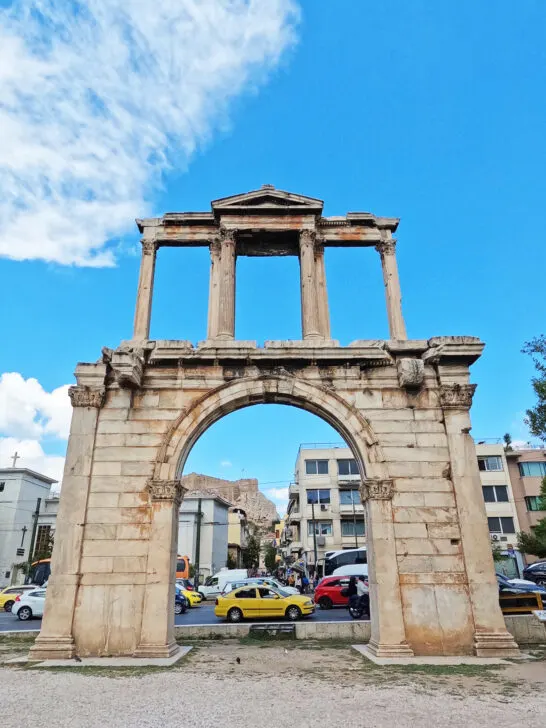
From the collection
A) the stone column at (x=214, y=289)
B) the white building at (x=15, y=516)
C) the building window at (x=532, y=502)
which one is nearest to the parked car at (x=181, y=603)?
the stone column at (x=214, y=289)

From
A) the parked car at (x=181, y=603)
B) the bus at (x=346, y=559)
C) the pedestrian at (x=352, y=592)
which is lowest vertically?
the parked car at (x=181, y=603)

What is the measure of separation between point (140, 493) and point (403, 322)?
7.78 metres

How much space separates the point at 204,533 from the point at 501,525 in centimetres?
2375

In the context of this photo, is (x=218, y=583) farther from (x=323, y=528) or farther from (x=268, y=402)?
(x=268, y=402)

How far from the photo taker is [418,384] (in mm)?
11289

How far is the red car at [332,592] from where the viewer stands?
74.2ft

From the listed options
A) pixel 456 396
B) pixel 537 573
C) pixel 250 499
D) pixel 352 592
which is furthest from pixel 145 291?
pixel 250 499

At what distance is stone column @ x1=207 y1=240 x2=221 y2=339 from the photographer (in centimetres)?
1272

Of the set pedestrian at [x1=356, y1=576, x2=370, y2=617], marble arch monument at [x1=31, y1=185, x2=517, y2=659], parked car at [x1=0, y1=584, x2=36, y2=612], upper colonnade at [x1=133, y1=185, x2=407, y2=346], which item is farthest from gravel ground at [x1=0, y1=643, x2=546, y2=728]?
parked car at [x1=0, y1=584, x2=36, y2=612]

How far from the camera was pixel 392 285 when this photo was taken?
13266 mm

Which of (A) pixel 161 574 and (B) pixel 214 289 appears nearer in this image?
(A) pixel 161 574

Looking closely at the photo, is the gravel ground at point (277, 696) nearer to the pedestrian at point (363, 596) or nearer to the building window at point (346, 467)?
the pedestrian at point (363, 596)

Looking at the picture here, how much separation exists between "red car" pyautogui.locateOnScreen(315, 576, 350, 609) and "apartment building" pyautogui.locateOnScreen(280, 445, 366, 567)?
16.1m

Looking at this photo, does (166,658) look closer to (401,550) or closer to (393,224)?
(401,550)
